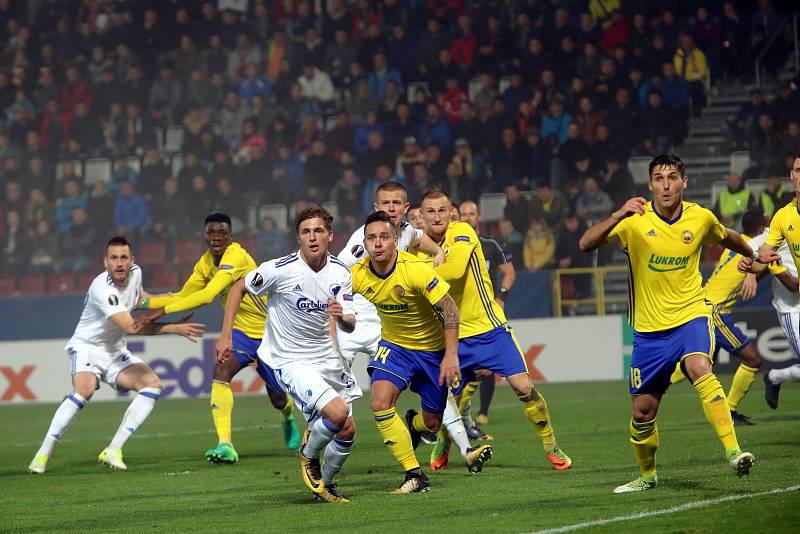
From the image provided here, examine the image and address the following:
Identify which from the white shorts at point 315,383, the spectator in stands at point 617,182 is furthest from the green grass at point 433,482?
the spectator in stands at point 617,182

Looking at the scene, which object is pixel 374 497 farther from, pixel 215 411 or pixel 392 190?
pixel 215 411

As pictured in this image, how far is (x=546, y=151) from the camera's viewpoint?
21.7 meters

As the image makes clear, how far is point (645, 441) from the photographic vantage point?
25.8 feet

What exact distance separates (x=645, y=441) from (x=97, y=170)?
18.0 m

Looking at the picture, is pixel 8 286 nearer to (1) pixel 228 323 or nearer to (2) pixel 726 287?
(2) pixel 726 287

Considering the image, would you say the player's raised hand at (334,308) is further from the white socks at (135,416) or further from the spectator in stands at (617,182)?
the spectator in stands at (617,182)

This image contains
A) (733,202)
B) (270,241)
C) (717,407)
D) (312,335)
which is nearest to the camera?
(717,407)

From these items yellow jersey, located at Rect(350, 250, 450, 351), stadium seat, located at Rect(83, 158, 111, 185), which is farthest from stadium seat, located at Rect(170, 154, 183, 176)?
yellow jersey, located at Rect(350, 250, 450, 351)

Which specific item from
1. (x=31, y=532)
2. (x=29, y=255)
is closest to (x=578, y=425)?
(x=31, y=532)

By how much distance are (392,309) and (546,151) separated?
Answer: 13.4 m

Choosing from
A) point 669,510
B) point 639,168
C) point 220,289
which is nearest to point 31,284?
point 639,168

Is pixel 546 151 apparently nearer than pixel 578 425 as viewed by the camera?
No

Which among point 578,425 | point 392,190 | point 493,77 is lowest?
point 578,425

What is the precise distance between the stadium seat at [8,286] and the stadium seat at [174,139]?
4004 mm
